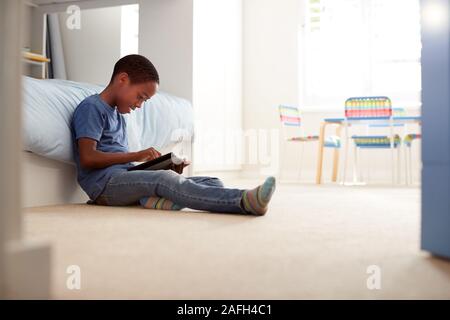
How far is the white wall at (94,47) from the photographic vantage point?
349 cm

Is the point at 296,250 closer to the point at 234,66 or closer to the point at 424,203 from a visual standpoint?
the point at 424,203

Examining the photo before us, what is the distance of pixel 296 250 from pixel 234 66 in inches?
146

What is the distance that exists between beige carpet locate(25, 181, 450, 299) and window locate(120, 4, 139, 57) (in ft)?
7.94

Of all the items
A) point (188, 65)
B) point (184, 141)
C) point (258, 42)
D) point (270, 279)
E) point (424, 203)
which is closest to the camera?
point (270, 279)

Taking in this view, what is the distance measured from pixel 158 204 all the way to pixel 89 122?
1.15ft

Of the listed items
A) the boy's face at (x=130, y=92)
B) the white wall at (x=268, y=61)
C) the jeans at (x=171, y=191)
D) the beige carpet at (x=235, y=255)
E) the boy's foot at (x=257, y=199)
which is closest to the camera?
the beige carpet at (x=235, y=255)

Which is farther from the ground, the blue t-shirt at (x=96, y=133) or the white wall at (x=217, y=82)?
the white wall at (x=217, y=82)

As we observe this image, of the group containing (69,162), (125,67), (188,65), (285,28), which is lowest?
(69,162)

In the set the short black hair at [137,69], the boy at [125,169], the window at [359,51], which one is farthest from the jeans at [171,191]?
the window at [359,51]

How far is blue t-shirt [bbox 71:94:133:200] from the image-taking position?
1.54 meters

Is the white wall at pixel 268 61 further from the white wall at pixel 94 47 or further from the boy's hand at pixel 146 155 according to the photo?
the boy's hand at pixel 146 155

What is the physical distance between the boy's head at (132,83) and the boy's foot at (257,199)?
1.76 feet

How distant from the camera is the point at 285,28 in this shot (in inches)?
178
